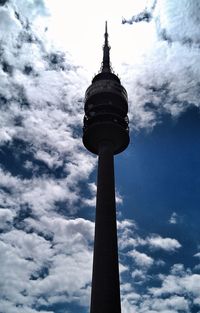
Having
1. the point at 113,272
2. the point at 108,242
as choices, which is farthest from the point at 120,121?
the point at 113,272

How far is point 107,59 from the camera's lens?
66.2 metres

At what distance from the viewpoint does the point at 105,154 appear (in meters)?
53.0

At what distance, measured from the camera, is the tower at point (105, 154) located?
4159cm

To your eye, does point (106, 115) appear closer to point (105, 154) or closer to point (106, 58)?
point (105, 154)

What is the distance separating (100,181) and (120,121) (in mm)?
10896

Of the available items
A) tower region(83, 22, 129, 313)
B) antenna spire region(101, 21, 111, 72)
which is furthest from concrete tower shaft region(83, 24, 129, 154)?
antenna spire region(101, 21, 111, 72)

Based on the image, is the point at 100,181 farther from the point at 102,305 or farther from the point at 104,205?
the point at 102,305

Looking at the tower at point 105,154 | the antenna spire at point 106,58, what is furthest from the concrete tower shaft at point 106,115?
the antenna spire at point 106,58

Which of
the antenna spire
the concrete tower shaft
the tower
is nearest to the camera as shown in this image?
the tower

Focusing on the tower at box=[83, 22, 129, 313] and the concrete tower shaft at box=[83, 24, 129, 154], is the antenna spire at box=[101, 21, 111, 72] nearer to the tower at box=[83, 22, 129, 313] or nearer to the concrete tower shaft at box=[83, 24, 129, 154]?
the tower at box=[83, 22, 129, 313]

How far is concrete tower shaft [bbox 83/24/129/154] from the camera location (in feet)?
180

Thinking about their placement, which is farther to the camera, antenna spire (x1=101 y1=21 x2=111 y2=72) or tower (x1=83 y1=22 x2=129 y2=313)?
antenna spire (x1=101 y1=21 x2=111 y2=72)

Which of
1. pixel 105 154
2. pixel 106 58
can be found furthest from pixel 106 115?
pixel 106 58

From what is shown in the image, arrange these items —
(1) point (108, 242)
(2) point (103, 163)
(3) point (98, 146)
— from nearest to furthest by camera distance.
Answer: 1. (1) point (108, 242)
2. (2) point (103, 163)
3. (3) point (98, 146)
